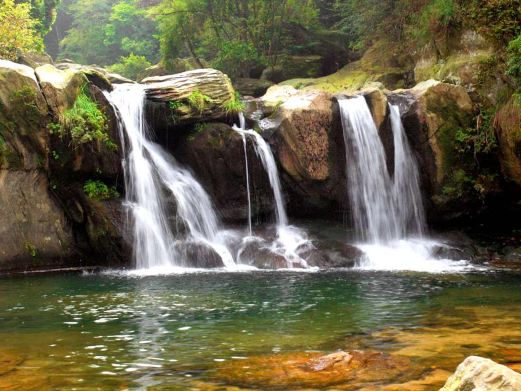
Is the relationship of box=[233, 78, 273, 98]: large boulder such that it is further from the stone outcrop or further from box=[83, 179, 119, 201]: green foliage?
box=[83, 179, 119, 201]: green foliage

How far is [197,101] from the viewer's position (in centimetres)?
1523

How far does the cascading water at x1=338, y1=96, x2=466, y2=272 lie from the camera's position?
617 inches

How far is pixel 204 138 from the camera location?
51.0 feet

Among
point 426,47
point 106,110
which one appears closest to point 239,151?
point 106,110

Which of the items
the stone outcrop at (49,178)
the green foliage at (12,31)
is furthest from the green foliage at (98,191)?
the green foliage at (12,31)

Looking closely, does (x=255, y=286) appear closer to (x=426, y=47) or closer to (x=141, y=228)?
(x=141, y=228)

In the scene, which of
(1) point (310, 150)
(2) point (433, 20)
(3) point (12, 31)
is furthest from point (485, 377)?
(3) point (12, 31)

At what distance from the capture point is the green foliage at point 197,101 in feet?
49.9

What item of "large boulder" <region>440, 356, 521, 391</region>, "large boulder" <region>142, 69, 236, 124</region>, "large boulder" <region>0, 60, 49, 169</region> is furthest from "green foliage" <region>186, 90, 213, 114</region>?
"large boulder" <region>440, 356, 521, 391</region>

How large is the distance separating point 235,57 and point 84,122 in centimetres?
1059

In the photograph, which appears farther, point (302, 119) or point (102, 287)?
point (302, 119)

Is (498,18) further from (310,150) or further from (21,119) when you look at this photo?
(21,119)

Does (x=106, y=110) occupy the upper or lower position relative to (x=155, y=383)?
upper

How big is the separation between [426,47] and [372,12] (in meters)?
Answer: 2.96
